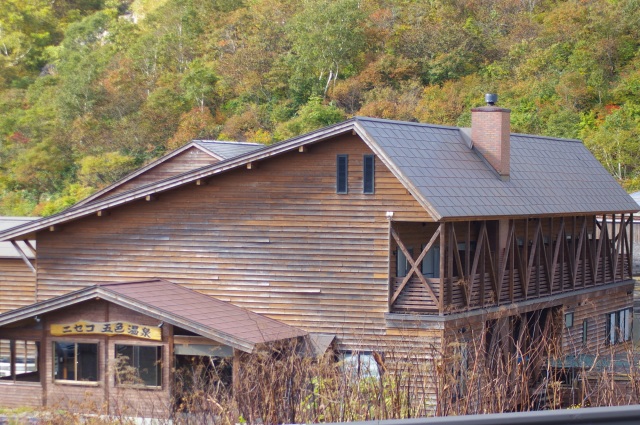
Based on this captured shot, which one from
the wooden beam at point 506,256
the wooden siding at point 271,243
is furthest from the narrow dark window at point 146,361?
the wooden beam at point 506,256

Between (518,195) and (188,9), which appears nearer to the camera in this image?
(518,195)

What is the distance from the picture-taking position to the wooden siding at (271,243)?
23.4m

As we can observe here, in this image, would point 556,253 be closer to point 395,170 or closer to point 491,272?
point 491,272

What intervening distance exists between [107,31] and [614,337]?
175 ft

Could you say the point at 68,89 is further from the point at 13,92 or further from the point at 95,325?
the point at 95,325

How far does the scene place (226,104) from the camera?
59375 mm

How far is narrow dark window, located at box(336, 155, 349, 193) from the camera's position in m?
23.5

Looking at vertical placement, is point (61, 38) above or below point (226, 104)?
above

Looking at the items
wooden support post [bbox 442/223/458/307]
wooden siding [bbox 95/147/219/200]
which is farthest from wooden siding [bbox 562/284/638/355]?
wooden siding [bbox 95/147/219/200]

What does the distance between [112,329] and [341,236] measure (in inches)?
217

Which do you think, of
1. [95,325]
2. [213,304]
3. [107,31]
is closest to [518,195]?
[213,304]

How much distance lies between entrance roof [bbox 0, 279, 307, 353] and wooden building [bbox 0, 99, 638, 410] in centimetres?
26

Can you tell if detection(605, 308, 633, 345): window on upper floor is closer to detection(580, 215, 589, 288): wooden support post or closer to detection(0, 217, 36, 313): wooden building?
detection(580, 215, 589, 288): wooden support post

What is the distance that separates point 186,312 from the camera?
22547 mm
